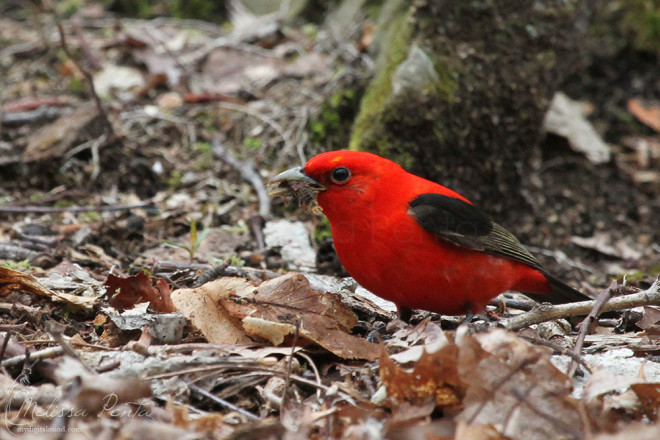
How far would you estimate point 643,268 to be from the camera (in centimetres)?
597

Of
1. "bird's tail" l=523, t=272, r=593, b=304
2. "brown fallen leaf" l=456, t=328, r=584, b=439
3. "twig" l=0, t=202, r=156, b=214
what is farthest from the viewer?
"twig" l=0, t=202, r=156, b=214

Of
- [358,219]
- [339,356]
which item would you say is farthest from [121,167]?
[339,356]

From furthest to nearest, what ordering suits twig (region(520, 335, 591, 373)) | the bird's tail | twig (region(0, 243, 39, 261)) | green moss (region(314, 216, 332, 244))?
Answer: 1. green moss (region(314, 216, 332, 244))
2. twig (region(0, 243, 39, 261))
3. the bird's tail
4. twig (region(520, 335, 591, 373))

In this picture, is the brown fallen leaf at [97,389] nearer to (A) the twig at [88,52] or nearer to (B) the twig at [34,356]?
(B) the twig at [34,356]

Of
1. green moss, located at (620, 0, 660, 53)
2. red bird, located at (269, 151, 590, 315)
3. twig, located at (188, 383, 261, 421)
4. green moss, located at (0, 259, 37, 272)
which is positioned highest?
green moss, located at (620, 0, 660, 53)

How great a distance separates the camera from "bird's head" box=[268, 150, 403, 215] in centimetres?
400

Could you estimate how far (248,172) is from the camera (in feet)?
20.1

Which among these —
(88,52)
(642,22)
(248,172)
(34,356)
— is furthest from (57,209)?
(642,22)

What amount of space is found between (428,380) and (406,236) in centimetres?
125

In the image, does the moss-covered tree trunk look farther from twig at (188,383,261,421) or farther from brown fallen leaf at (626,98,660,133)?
twig at (188,383,261,421)

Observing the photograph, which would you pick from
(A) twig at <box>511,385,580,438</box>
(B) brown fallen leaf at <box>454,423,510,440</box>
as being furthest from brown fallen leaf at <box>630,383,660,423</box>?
(B) brown fallen leaf at <box>454,423,510,440</box>

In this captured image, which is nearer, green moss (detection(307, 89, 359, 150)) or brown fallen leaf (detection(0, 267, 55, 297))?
brown fallen leaf (detection(0, 267, 55, 297))

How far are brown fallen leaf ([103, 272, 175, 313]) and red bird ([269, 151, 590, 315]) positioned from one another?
3.25 ft

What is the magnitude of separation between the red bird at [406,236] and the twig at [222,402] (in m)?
1.23
